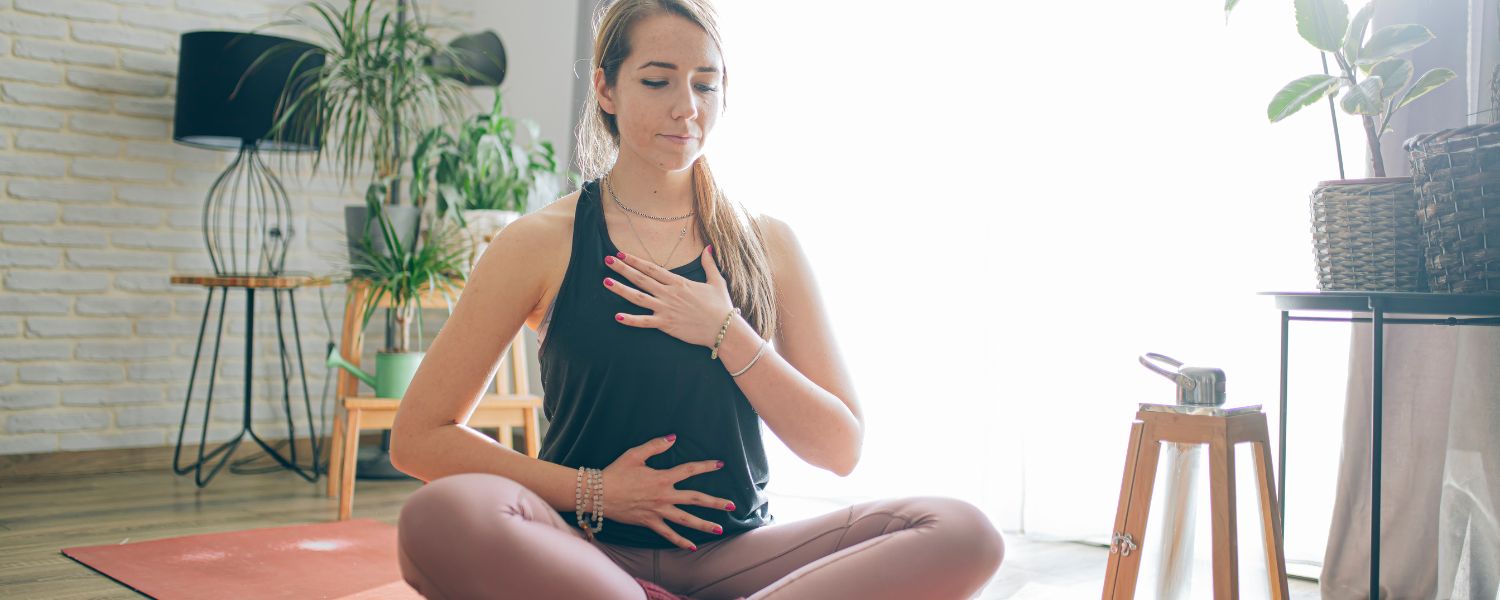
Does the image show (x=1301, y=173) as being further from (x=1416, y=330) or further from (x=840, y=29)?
(x=840, y=29)

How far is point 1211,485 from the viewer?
1.37 metres

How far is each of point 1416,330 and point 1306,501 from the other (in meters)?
0.42

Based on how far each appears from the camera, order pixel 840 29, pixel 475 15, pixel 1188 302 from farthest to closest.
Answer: pixel 475 15
pixel 840 29
pixel 1188 302

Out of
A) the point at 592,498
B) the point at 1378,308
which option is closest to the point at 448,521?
the point at 592,498

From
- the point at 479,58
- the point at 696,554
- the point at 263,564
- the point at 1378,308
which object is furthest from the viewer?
the point at 479,58

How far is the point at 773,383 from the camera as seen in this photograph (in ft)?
4.41

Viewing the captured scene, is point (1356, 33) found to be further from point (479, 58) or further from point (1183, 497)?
point (479, 58)

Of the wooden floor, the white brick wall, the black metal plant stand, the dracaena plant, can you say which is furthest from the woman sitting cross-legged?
the white brick wall

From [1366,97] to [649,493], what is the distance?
1.18 m

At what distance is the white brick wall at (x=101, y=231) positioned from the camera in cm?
346

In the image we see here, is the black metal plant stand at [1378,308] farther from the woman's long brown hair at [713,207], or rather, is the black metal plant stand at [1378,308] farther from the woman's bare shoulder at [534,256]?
the woman's bare shoulder at [534,256]

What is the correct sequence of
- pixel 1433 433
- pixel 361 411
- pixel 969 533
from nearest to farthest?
pixel 969 533
pixel 1433 433
pixel 361 411

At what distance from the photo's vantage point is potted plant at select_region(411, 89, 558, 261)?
3.27 m

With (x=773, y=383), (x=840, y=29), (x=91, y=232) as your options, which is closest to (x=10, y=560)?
(x=91, y=232)
